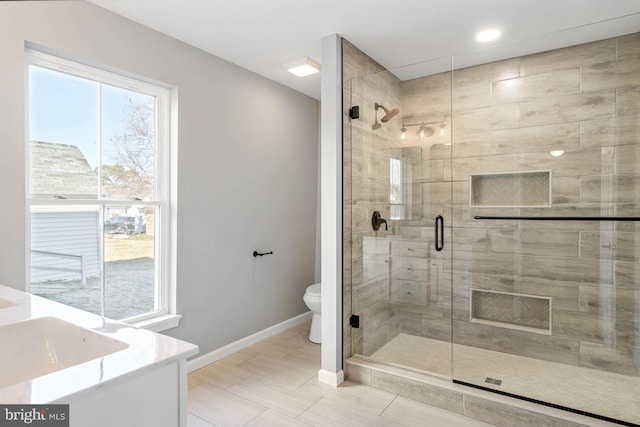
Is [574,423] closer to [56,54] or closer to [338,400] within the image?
[338,400]

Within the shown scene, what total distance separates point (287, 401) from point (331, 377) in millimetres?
371

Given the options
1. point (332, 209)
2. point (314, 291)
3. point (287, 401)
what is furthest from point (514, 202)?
point (287, 401)

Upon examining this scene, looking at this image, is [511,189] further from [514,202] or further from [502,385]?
[502,385]

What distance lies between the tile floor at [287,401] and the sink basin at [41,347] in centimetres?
125

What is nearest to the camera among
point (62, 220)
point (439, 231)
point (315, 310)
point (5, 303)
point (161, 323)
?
point (5, 303)

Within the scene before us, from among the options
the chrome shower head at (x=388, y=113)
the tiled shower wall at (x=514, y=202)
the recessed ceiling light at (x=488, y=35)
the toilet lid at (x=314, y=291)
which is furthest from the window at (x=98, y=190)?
the recessed ceiling light at (x=488, y=35)

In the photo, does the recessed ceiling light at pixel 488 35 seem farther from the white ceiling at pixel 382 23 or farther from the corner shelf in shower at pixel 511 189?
the corner shelf in shower at pixel 511 189

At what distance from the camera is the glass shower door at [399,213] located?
9.28 feet

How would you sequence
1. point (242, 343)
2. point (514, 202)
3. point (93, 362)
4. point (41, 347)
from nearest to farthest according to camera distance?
1. point (93, 362)
2. point (41, 347)
3. point (514, 202)
4. point (242, 343)

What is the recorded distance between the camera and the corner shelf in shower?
2721 mm

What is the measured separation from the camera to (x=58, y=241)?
7.16ft

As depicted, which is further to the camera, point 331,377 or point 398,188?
point 398,188

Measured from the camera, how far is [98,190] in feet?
7.80

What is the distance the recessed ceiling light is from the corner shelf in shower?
0.99 m
